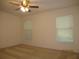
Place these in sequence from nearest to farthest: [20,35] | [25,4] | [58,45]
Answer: [25,4] → [58,45] → [20,35]

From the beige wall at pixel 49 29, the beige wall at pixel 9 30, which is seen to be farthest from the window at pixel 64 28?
the beige wall at pixel 9 30

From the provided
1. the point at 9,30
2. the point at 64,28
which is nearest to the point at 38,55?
the point at 64,28

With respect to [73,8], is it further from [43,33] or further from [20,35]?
[20,35]

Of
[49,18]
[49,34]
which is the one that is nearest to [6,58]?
[49,34]

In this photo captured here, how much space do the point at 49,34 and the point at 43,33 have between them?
1.56ft

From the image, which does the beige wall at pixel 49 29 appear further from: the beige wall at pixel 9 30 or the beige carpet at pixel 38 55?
the beige wall at pixel 9 30

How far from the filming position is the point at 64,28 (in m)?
4.83

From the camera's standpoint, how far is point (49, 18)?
17.3ft

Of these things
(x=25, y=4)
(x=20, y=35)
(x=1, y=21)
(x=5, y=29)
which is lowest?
(x=20, y=35)

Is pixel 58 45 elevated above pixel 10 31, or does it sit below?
below

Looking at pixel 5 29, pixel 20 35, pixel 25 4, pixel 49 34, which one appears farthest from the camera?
pixel 20 35

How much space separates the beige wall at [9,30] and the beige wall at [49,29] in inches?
38.4

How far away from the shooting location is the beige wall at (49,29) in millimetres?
4426

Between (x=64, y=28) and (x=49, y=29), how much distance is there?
95 cm
